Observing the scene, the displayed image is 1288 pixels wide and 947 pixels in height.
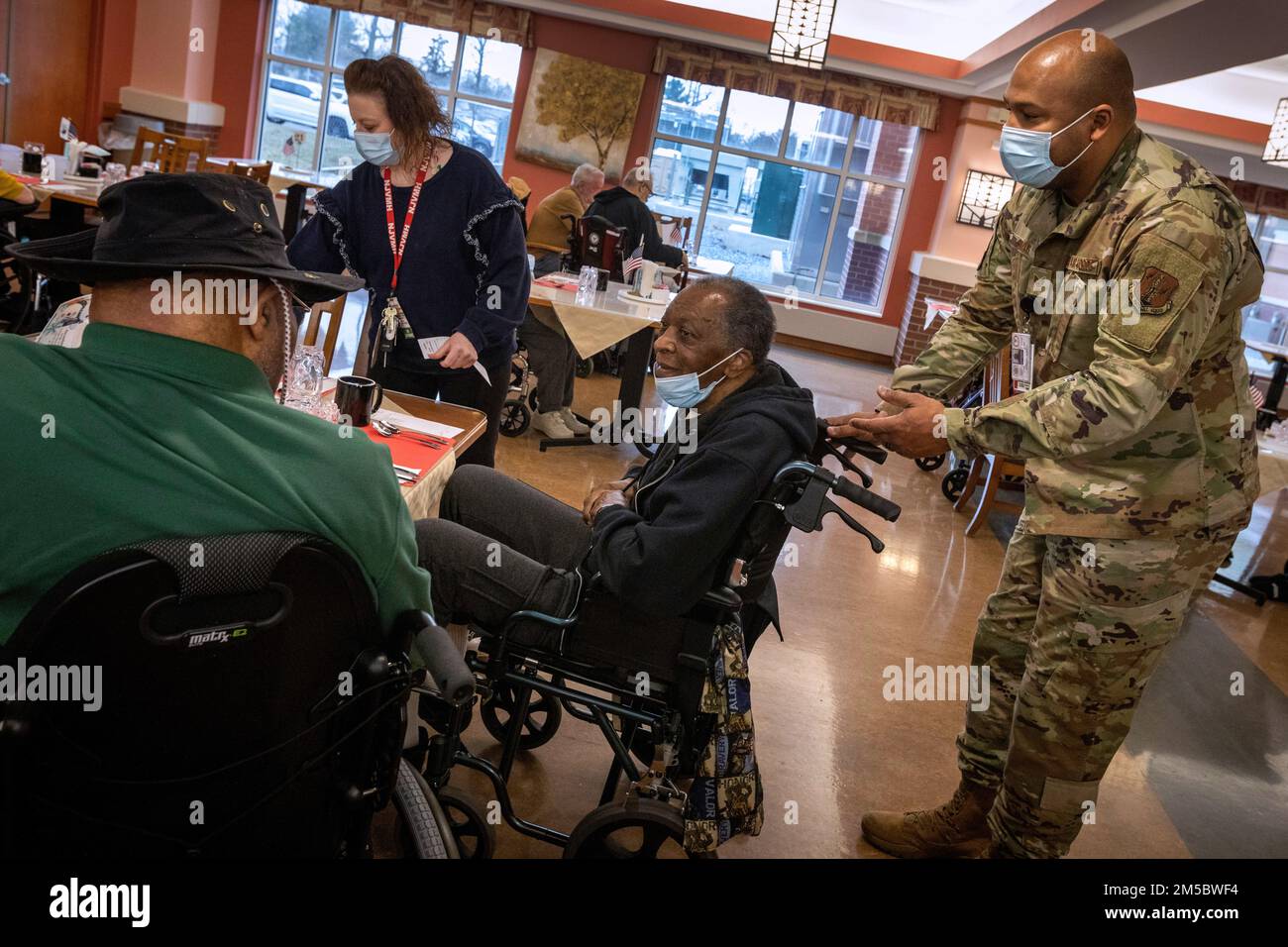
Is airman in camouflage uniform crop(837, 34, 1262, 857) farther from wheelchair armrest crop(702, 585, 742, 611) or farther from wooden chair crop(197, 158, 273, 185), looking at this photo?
wooden chair crop(197, 158, 273, 185)

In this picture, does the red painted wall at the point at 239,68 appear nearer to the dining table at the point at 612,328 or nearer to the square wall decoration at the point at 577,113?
the square wall decoration at the point at 577,113

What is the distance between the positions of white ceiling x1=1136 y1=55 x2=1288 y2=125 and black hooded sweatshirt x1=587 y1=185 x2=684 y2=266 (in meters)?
5.71

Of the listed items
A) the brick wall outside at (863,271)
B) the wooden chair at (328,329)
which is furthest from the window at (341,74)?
the wooden chair at (328,329)

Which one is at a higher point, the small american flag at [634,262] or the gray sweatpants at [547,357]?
the small american flag at [634,262]

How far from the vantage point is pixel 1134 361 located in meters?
1.76

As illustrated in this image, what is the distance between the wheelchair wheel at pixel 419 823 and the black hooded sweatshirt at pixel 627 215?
5410 mm

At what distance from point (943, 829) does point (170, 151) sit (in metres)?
7.02

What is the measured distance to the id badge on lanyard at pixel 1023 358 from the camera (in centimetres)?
217

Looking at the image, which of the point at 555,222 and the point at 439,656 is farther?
the point at 555,222

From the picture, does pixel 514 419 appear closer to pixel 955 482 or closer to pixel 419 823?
pixel 955 482

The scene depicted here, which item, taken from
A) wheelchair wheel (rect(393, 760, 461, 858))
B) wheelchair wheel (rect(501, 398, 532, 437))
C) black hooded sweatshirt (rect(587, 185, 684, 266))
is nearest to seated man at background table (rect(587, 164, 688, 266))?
black hooded sweatshirt (rect(587, 185, 684, 266))

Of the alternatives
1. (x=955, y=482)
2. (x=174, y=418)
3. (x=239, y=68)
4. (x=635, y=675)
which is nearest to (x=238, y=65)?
(x=239, y=68)

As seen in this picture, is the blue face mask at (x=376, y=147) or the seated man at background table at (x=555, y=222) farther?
the seated man at background table at (x=555, y=222)
